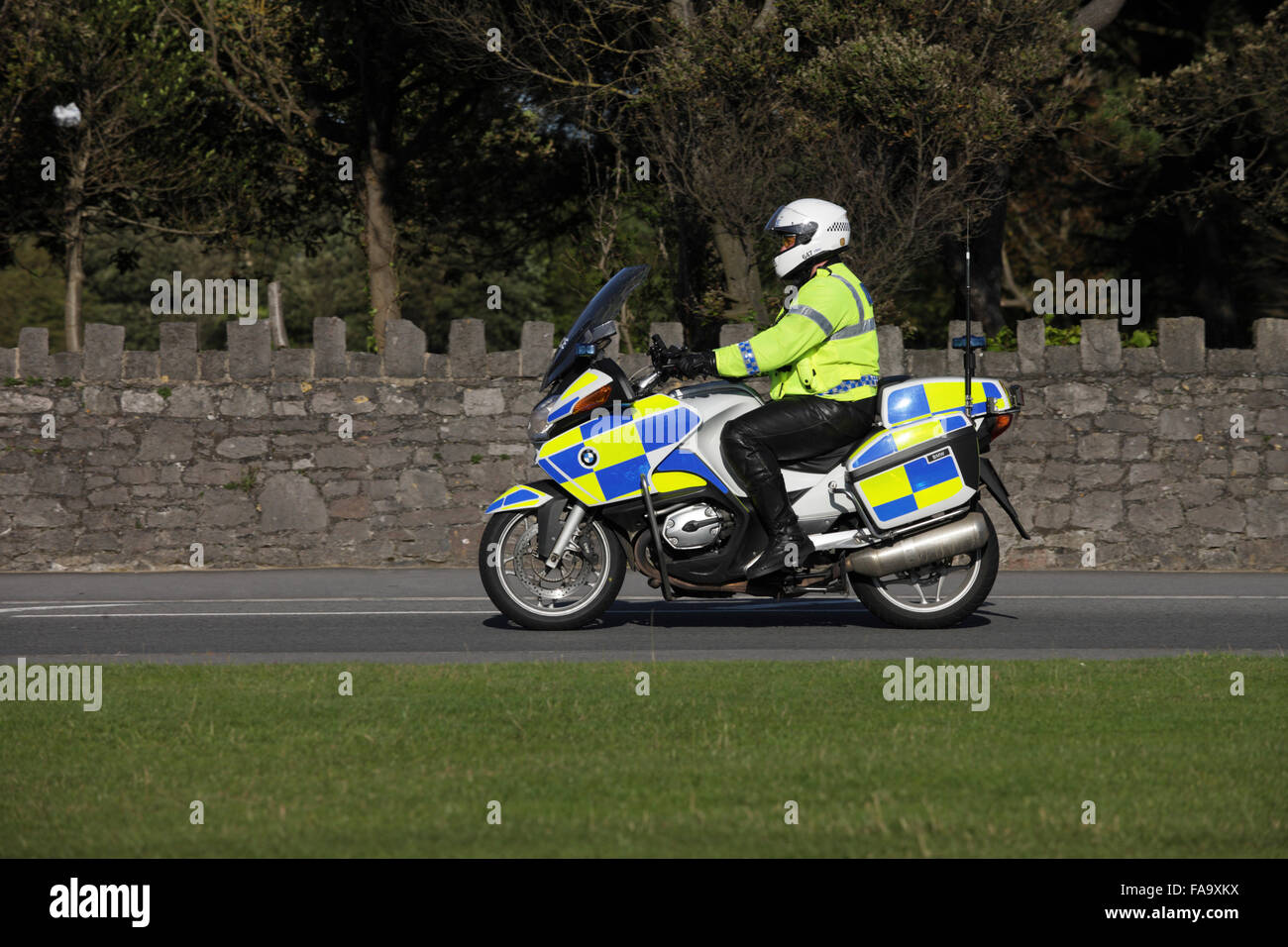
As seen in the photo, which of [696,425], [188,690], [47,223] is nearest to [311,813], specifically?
[188,690]

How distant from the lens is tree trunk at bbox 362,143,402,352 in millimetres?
24312

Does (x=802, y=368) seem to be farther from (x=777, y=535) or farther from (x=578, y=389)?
(x=578, y=389)

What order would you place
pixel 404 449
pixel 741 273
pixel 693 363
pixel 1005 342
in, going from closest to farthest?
1. pixel 693 363
2. pixel 404 449
3. pixel 1005 342
4. pixel 741 273

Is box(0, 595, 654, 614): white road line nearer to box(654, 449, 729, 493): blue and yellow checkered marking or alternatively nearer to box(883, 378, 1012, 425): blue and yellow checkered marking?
box(654, 449, 729, 493): blue and yellow checkered marking

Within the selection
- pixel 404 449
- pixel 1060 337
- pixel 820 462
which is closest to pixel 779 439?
pixel 820 462

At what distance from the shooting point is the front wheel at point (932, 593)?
877 cm

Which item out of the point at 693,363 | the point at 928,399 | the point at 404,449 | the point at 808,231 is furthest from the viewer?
the point at 404,449

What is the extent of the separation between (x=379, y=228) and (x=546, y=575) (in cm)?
1667

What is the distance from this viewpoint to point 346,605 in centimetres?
1067

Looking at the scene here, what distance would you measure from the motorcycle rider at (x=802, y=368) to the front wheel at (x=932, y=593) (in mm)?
637

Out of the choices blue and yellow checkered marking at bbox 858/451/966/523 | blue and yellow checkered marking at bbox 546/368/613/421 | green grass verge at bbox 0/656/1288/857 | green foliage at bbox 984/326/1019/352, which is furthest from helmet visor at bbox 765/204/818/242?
green foliage at bbox 984/326/1019/352

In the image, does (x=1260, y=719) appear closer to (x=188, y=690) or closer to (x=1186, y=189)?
(x=188, y=690)

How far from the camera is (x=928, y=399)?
8.71 metres

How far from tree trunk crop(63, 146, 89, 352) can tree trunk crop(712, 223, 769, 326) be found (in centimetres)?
1159
